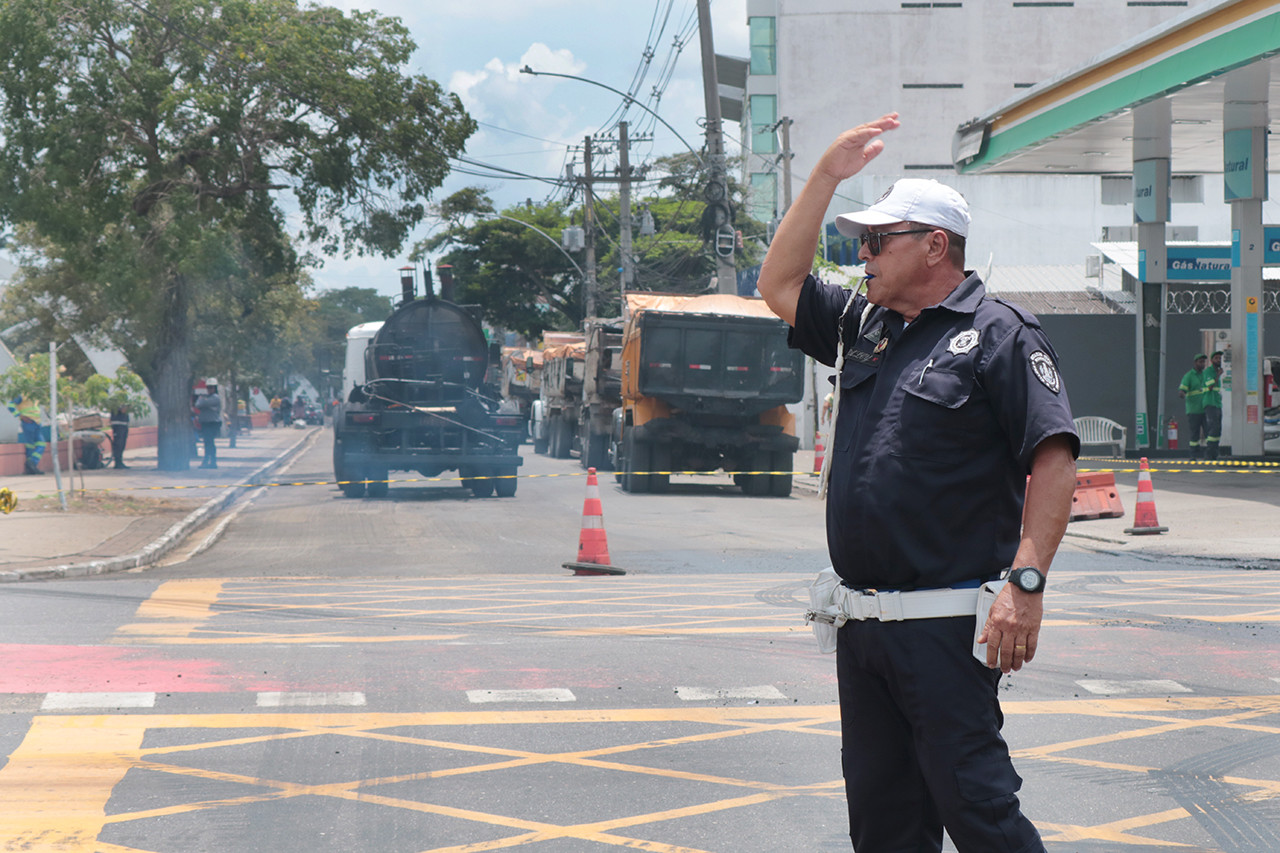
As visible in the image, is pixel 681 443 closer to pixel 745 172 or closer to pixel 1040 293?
pixel 1040 293

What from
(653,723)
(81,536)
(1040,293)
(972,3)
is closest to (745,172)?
(972,3)

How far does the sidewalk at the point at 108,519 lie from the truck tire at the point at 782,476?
28.5ft

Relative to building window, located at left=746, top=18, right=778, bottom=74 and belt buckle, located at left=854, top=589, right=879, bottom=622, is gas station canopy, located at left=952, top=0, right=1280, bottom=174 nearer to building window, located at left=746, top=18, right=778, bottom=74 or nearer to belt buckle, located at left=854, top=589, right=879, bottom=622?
belt buckle, located at left=854, top=589, right=879, bottom=622

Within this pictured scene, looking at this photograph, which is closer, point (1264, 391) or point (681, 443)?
point (681, 443)

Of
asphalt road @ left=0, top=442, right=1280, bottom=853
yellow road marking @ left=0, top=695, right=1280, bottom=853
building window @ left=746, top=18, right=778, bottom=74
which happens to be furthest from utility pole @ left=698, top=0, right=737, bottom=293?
building window @ left=746, top=18, right=778, bottom=74

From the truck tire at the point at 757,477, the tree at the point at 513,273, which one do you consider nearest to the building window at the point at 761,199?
the tree at the point at 513,273

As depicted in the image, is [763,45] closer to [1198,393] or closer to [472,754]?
[1198,393]

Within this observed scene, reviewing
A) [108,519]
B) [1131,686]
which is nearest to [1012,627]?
[1131,686]

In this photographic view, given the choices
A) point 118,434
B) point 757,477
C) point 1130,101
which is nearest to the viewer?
point 1130,101

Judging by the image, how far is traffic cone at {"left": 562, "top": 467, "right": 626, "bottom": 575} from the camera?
1242 cm

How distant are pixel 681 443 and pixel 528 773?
1716 centimetres

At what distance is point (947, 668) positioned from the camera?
3.14 m

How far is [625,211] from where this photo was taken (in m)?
39.8

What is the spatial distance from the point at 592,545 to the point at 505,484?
1061 centimetres
